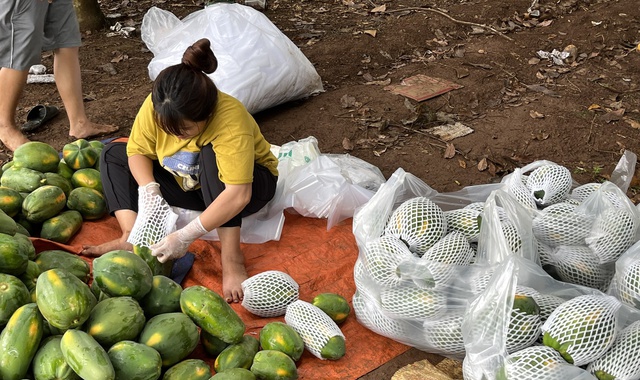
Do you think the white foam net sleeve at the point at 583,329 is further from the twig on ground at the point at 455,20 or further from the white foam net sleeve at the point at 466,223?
the twig on ground at the point at 455,20

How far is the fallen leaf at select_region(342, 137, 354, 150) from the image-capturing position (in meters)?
4.69

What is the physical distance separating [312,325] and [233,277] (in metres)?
0.65

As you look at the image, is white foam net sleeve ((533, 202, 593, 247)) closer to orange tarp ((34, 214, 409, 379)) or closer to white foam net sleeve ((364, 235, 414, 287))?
white foam net sleeve ((364, 235, 414, 287))

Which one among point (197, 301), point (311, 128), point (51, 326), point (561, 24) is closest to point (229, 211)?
point (197, 301)

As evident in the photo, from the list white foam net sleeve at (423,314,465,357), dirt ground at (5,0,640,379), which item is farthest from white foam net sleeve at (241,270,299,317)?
dirt ground at (5,0,640,379)

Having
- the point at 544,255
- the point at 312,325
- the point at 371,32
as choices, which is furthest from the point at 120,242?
the point at 371,32

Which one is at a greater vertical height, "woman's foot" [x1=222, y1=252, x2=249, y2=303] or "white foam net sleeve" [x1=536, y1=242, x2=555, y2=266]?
"white foam net sleeve" [x1=536, y1=242, x2=555, y2=266]

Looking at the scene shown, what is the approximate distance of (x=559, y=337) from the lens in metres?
2.21

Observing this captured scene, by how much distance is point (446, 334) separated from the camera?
8.30 ft

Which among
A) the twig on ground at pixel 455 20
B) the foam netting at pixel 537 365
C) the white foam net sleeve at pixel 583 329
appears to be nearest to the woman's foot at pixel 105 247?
the foam netting at pixel 537 365

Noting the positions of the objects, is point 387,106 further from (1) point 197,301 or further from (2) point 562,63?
(1) point 197,301

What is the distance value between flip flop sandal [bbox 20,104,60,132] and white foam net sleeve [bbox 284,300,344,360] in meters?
3.07

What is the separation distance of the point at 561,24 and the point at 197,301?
5.99 metres

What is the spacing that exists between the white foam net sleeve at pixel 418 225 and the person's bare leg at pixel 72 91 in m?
2.77
